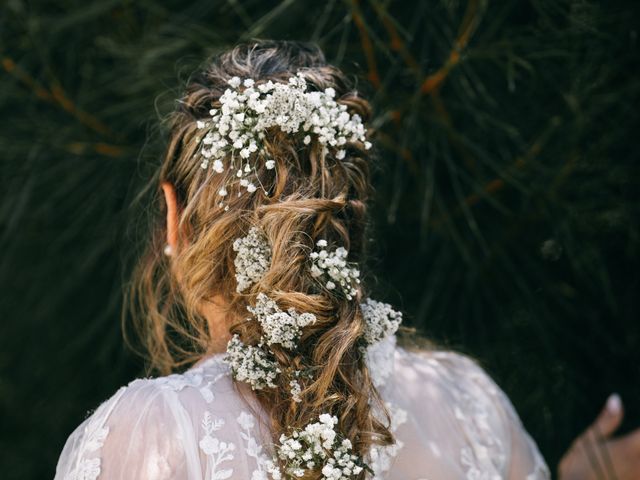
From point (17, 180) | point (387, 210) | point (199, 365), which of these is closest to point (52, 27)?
point (17, 180)

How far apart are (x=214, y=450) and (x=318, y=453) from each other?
13 centimetres

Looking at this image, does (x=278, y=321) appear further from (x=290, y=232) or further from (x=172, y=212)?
(x=172, y=212)

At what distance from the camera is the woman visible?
915mm

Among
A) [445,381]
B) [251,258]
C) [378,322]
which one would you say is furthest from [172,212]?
[445,381]

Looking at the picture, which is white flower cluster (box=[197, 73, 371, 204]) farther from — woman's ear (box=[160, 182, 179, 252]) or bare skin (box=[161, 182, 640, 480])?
bare skin (box=[161, 182, 640, 480])

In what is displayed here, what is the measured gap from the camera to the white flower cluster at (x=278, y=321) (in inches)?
36.6

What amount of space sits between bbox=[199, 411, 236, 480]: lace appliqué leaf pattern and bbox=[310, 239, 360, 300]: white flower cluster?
0.74ft

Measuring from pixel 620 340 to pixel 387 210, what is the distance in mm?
565

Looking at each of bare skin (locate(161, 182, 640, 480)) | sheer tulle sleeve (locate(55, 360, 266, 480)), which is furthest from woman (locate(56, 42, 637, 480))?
bare skin (locate(161, 182, 640, 480))

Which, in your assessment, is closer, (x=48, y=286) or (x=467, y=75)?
(x=467, y=75)

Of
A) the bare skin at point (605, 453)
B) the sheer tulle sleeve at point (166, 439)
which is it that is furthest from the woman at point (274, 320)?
the bare skin at point (605, 453)

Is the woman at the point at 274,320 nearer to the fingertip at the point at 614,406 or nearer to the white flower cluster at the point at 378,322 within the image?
the white flower cluster at the point at 378,322

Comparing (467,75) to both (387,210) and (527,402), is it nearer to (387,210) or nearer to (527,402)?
(387,210)

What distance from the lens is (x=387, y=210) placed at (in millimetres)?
1659
